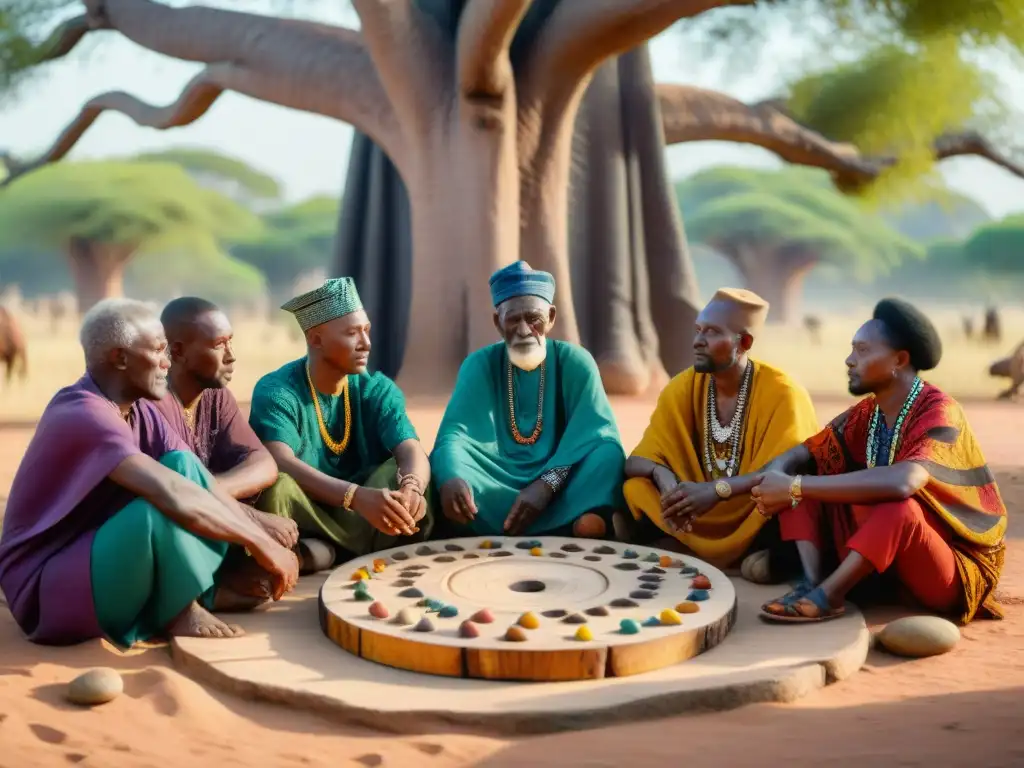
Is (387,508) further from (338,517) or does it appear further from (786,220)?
(786,220)

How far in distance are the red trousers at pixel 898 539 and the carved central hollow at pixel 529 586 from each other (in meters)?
1.01

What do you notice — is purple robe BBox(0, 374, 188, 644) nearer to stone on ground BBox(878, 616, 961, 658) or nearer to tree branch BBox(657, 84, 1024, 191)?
stone on ground BBox(878, 616, 961, 658)

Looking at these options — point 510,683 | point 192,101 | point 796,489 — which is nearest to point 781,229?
point 192,101

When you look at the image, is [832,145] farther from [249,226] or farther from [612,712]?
[249,226]

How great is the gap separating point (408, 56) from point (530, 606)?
764cm

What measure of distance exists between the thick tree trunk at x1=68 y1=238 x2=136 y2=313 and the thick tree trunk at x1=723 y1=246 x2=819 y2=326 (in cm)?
2201

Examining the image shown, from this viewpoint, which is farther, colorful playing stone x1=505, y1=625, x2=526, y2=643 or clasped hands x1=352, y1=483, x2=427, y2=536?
clasped hands x1=352, y1=483, x2=427, y2=536

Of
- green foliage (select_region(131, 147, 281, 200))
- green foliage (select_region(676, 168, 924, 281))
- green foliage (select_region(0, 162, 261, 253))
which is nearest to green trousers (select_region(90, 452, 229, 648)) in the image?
green foliage (select_region(0, 162, 261, 253))

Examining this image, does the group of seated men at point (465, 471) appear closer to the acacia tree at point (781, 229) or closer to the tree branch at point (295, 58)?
the tree branch at point (295, 58)

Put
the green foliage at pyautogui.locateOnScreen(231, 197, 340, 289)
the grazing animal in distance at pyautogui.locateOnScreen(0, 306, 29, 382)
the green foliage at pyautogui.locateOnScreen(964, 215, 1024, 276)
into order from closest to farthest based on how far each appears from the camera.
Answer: the grazing animal in distance at pyautogui.locateOnScreen(0, 306, 29, 382) < the green foliage at pyautogui.locateOnScreen(964, 215, 1024, 276) < the green foliage at pyautogui.locateOnScreen(231, 197, 340, 289)

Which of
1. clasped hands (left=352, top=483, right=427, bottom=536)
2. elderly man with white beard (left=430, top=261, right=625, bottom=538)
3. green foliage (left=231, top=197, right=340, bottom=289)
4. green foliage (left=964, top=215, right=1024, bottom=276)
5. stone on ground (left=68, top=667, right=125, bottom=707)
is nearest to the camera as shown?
stone on ground (left=68, top=667, right=125, bottom=707)

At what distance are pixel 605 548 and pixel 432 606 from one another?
1.11 meters

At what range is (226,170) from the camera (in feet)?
133

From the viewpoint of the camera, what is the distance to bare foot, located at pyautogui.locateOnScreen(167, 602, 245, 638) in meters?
3.92
